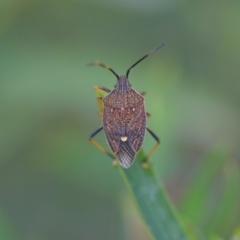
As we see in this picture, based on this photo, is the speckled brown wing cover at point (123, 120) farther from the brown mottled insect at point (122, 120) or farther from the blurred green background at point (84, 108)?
the blurred green background at point (84, 108)

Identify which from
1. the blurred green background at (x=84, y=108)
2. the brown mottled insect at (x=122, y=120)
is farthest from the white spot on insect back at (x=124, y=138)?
the blurred green background at (x=84, y=108)

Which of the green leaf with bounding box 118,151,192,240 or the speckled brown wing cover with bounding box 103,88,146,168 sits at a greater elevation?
the speckled brown wing cover with bounding box 103,88,146,168

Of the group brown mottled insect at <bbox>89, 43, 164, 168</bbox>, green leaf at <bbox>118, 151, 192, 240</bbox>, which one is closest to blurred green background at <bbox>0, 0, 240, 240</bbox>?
brown mottled insect at <bbox>89, 43, 164, 168</bbox>

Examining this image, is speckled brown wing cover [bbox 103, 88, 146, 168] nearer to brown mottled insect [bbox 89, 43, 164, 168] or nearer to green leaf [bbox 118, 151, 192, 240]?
brown mottled insect [bbox 89, 43, 164, 168]

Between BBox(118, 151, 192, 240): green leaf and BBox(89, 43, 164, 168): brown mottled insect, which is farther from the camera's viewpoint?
BBox(89, 43, 164, 168): brown mottled insect

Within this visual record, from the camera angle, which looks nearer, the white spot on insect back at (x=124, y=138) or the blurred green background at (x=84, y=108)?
the white spot on insect back at (x=124, y=138)

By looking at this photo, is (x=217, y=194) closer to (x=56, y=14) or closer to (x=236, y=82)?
(x=236, y=82)
